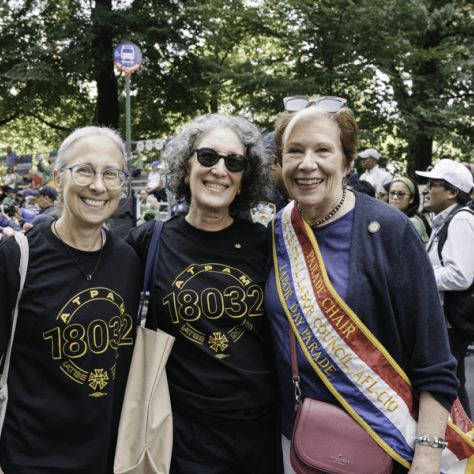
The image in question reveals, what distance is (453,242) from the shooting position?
3354 mm

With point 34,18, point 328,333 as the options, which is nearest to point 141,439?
point 328,333

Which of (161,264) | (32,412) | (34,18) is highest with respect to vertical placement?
(34,18)

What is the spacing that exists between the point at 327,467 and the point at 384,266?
0.75m

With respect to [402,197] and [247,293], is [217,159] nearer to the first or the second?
[247,293]

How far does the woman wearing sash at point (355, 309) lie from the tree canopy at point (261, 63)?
8272 millimetres

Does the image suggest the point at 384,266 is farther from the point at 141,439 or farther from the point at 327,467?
the point at 141,439

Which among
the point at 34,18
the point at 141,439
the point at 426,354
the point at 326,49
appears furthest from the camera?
the point at 34,18

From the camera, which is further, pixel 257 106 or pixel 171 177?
pixel 257 106

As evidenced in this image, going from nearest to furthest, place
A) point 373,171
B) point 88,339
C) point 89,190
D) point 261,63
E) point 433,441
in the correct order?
point 433,441, point 88,339, point 89,190, point 373,171, point 261,63

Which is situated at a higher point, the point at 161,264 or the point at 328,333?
the point at 161,264

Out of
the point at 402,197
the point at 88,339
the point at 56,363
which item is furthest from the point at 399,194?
the point at 56,363

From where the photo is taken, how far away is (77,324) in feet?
5.63

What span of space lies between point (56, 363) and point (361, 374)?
1.11 meters

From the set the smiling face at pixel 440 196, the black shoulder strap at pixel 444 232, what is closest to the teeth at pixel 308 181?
the black shoulder strap at pixel 444 232
